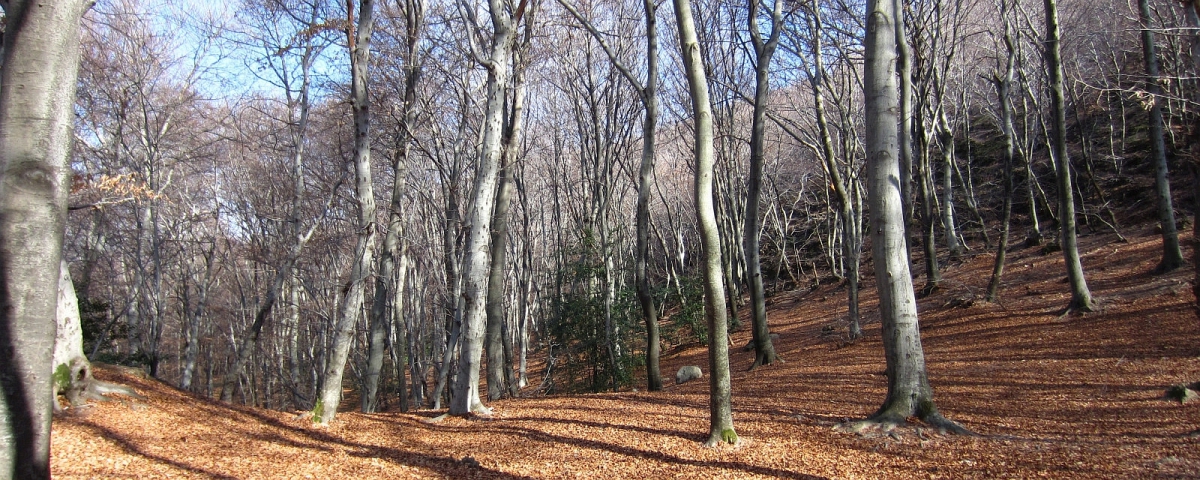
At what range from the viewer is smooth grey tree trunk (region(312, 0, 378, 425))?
7.46 metres

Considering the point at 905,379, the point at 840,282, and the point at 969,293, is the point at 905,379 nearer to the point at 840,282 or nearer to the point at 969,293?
the point at 969,293

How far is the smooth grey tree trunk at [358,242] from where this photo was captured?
24.5 feet

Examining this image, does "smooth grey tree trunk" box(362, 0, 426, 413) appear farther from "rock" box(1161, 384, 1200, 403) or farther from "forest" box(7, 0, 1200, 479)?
"rock" box(1161, 384, 1200, 403)

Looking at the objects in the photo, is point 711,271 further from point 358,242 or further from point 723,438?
point 358,242

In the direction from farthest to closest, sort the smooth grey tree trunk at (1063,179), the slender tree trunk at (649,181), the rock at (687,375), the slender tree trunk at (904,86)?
the rock at (687,375) → the slender tree trunk at (904,86) → the slender tree trunk at (649,181) → the smooth grey tree trunk at (1063,179)

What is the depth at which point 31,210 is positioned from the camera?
261cm

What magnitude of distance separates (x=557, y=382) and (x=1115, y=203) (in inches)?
686

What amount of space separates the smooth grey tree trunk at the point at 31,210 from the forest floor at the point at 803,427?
9.72 ft

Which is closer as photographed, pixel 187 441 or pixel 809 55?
pixel 187 441

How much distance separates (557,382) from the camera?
14.5 meters

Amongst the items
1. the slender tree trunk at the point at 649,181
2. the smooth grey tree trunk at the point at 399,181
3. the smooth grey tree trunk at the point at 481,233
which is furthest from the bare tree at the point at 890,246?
the smooth grey tree trunk at the point at 399,181

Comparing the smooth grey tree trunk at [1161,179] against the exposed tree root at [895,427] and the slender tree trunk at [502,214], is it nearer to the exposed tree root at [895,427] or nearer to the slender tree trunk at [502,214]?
the exposed tree root at [895,427]

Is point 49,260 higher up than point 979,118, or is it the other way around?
point 979,118

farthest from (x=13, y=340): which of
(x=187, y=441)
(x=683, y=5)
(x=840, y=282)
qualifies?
(x=840, y=282)
